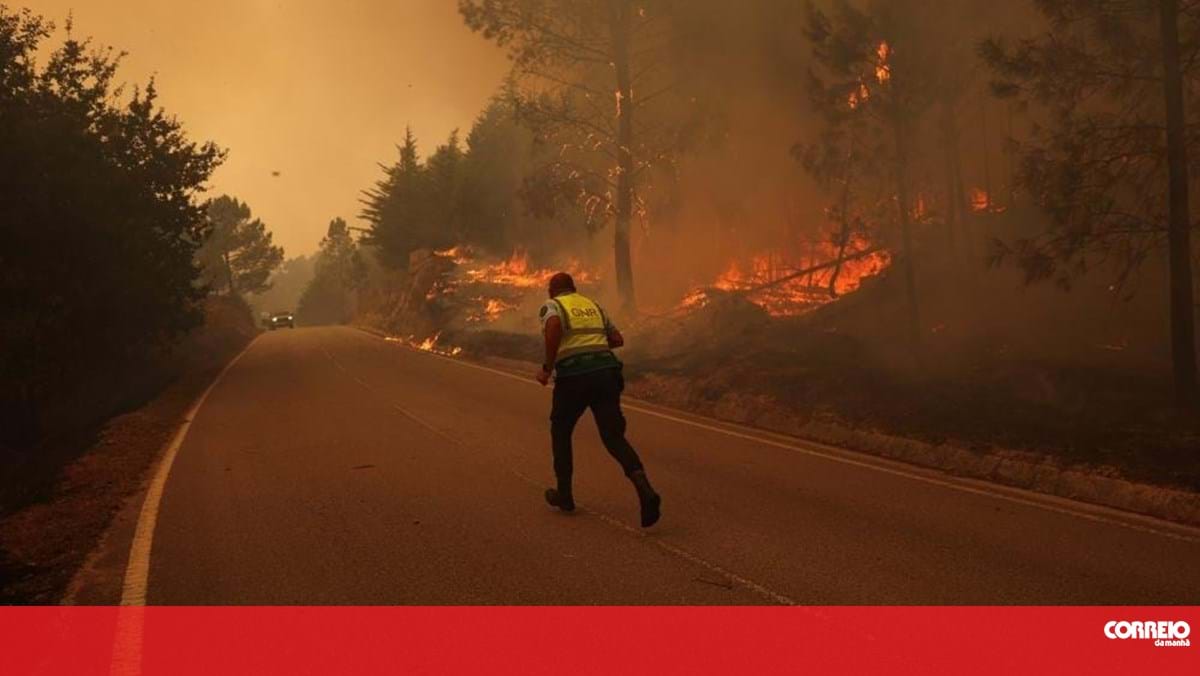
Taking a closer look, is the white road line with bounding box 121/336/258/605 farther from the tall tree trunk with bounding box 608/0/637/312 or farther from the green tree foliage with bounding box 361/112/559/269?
the green tree foliage with bounding box 361/112/559/269

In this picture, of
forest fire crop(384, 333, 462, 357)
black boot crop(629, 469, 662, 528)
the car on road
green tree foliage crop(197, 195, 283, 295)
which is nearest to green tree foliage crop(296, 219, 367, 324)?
green tree foliage crop(197, 195, 283, 295)

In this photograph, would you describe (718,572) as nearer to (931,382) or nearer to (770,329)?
(931,382)

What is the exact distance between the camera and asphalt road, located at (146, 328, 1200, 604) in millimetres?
5344

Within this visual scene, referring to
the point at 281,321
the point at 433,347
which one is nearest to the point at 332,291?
the point at 281,321

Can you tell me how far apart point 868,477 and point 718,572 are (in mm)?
3574

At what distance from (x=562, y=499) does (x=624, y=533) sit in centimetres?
82

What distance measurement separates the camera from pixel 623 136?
2622cm

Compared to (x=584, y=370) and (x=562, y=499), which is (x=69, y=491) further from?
(x=584, y=370)

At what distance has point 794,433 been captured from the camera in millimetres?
11984

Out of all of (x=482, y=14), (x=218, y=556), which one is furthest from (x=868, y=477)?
(x=482, y=14)

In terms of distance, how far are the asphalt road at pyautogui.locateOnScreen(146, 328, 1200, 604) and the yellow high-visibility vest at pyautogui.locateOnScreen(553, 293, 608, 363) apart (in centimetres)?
142

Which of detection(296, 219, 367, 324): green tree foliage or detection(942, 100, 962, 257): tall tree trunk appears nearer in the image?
detection(942, 100, 962, 257): tall tree trunk
